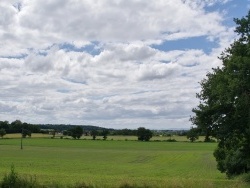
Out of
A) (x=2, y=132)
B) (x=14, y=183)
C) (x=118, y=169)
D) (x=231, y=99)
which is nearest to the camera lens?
(x=14, y=183)

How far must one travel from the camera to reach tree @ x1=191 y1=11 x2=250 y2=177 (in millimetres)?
29281

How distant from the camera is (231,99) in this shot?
1236 inches

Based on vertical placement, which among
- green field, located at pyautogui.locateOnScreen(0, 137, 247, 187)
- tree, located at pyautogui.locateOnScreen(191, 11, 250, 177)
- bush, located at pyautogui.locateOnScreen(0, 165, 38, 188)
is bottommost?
green field, located at pyautogui.locateOnScreen(0, 137, 247, 187)

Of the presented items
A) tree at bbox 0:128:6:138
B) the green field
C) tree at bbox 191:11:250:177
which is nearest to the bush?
the green field

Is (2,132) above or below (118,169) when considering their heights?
above

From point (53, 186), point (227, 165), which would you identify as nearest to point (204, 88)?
point (227, 165)

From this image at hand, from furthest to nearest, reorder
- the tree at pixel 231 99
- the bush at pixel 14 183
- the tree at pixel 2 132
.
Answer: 1. the tree at pixel 2 132
2. the tree at pixel 231 99
3. the bush at pixel 14 183

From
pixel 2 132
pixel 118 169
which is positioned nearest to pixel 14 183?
pixel 118 169

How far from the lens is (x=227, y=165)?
151 ft

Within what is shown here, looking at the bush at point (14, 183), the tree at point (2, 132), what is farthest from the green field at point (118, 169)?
the tree at point (2, 132)

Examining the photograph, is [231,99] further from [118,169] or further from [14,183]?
[118,169]

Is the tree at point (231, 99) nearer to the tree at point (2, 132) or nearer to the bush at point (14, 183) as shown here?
the bush at point (14, 183)

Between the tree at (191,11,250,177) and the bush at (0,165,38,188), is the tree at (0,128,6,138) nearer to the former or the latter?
the tree at (191,11,250,177)

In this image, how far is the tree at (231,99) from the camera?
2928 cm
